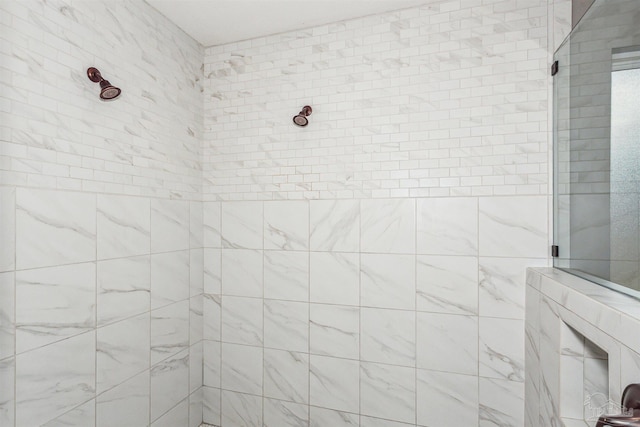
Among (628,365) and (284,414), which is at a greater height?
(628,365)

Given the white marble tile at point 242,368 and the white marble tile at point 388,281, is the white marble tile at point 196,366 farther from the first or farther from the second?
the white marble tile at point 388,281

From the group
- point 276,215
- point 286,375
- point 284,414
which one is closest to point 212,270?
point 276,215

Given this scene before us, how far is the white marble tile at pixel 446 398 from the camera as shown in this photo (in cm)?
192

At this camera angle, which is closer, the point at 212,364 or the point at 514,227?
the point at 514,227

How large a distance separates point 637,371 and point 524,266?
104 cm

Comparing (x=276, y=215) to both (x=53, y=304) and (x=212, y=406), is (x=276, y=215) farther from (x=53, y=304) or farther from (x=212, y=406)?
(x=212, y=406)

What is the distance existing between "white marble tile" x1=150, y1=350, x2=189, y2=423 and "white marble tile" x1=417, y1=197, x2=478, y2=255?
1487 millimetres

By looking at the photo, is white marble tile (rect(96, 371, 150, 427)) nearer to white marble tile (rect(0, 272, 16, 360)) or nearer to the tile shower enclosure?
the tile shower enclosure

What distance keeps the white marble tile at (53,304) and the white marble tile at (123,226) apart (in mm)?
130

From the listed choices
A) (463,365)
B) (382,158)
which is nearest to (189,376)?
(463,365)

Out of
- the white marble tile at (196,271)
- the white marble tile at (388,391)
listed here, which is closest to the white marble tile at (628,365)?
the white marble tile at (388,391)

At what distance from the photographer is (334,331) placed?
7.07 feet

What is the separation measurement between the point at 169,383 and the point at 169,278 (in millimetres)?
579

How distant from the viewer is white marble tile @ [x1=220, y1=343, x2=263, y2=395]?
2311mm
